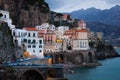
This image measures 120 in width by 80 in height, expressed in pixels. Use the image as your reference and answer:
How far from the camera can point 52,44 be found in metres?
130

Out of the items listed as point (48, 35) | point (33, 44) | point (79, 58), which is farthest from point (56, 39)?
point (33, 44)

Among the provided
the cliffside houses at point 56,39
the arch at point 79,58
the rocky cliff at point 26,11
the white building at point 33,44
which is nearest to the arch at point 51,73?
the white building at point 33,44

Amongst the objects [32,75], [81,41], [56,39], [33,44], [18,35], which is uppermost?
[56,39]

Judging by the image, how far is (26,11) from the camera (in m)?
131

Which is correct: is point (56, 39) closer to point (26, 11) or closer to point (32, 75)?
point (26, 11)

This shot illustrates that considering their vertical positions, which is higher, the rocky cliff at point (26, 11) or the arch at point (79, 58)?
the rocky cliff at point (26, 11)

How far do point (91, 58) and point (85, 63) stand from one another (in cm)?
595

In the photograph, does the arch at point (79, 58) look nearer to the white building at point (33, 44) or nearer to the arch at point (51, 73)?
the white building at point (33, 44)

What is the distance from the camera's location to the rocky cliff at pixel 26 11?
4863 inches

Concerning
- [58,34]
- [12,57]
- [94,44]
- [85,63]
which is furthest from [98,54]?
[12,57]

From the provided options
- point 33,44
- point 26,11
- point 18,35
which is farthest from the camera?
point 26,11

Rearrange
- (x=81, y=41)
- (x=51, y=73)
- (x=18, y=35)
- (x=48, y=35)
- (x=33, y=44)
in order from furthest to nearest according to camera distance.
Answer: (x=81, y=41) → (x=48, y=35) → (x=33, y=44) → (x=18, y=35) → (x=51, y=73)

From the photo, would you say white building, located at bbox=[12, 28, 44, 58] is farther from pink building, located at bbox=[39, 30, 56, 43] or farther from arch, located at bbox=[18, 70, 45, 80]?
pink building, located at bbox=[39, 30, 56, 43]

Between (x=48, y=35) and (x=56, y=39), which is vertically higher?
(x=48, y=35)
